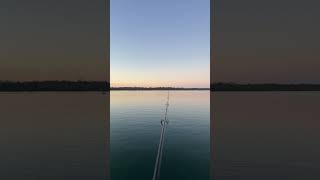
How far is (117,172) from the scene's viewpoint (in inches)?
1032

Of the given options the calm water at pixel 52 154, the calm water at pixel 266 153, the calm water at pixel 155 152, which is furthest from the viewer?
the calm water at pixel 155 152

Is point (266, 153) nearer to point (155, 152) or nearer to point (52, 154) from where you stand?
point (155, 152)

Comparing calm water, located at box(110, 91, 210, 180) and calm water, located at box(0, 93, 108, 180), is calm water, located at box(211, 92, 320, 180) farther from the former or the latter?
calm water, located at box(0, 93, 108, 180)

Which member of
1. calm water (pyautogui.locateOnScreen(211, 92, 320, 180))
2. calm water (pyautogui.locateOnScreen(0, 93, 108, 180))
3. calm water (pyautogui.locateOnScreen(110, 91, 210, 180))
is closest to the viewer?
calm water (pyautogui.locateOnScreen(0, 93, 108, 180))

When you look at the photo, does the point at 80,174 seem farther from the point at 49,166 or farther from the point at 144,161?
the point at 144,161

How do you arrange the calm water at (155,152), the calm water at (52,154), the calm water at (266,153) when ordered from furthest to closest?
the calm water at (155,152) → the calm water at (266,153) → the calm water at (52,154)

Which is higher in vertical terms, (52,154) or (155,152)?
(52,154)

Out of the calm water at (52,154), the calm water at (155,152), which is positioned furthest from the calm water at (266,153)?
the calm water at (52,154)

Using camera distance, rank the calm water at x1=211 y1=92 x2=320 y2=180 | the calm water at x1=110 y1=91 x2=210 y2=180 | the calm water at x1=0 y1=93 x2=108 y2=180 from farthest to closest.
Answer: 1. the calm water at x1=110 y1=91 x2=210 y2=180
2. the calm water at x1=211 y1=92 x2=320 y2=180
3. the calm water at x1=0 y1=93 x2=108 y2=180

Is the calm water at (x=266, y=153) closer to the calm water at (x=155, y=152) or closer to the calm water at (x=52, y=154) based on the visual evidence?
the calm water at (x=155, y=152)

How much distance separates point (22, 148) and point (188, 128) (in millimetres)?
25509

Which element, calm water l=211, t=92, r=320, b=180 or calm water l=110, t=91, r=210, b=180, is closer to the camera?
calm water l=211, t=92, r=320, b=180

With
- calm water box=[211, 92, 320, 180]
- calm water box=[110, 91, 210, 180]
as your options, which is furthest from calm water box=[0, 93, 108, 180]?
calm water box=[211, 92, 320, 180]

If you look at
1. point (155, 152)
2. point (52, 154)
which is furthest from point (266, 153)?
point (52, 154)
